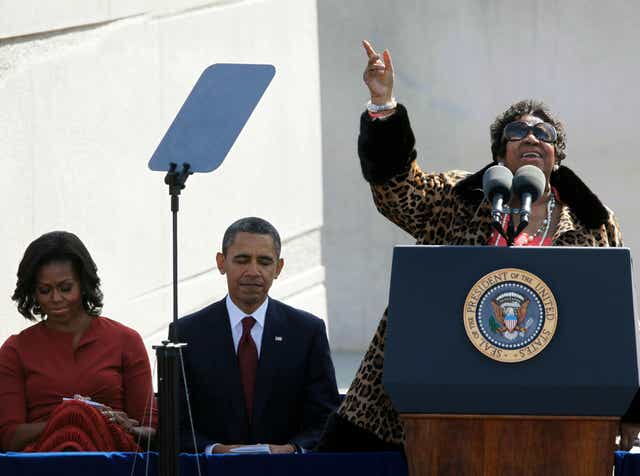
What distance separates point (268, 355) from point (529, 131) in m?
1.15

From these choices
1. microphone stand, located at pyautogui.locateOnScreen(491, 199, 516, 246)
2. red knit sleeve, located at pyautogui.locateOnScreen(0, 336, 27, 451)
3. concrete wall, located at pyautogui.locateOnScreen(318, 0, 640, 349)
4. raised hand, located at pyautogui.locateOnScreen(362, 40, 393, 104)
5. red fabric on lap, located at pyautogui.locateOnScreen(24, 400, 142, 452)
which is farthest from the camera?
concrete wall, located at pyautogui.locateOnScreen(318, 0, 640, 349)

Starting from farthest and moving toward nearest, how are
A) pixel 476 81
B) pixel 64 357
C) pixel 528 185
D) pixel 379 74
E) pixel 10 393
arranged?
pixel 476 81, pixel 64 357, pixel 10 393, pixel 379 74, pixel 528 185

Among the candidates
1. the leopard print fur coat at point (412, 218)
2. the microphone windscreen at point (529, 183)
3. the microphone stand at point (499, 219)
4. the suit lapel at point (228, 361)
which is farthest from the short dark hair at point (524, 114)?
the suit lapel at point (228, 361)

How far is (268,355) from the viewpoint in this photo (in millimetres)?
4211

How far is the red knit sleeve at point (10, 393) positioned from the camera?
4020 millimetres

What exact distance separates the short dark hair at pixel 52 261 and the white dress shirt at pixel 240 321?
1.43 ft

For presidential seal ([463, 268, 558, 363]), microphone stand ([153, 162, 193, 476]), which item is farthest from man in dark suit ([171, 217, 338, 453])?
presidential seal ([463, 268, 558, 363])

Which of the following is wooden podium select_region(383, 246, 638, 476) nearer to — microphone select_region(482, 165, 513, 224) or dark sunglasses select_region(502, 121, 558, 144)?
microphone select_region(482, 165, 513, 224)

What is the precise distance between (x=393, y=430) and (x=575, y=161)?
24.9ft

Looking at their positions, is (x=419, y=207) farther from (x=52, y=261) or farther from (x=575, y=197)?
(x=52, y=261)

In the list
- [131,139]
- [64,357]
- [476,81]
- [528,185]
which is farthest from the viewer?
[476,81]

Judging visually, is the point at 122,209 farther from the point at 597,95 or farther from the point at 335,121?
the point at 597,95

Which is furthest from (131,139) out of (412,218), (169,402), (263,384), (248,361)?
(169,402)

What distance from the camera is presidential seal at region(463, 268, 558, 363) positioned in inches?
118
